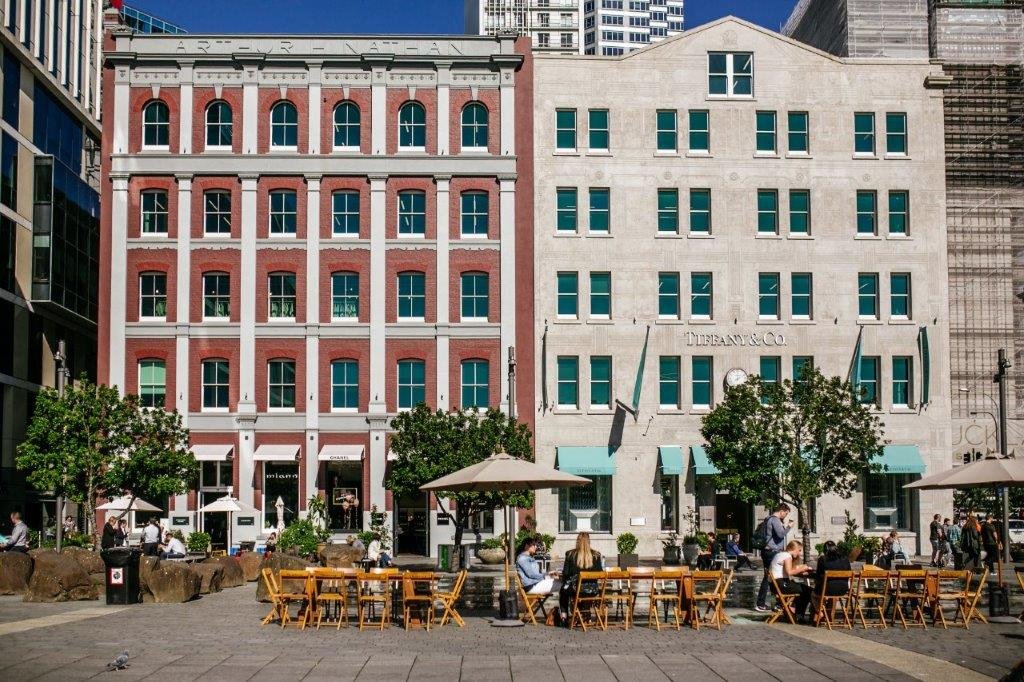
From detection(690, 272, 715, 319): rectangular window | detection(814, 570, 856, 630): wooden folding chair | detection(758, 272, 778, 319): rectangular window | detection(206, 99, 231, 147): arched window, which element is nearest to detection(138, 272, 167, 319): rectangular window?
detection(206, 99, 231, 147): arched window

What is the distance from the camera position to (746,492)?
4447cm

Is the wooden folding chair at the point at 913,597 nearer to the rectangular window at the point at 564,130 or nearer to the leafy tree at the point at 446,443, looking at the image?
the leafy tree at the point at 446,443

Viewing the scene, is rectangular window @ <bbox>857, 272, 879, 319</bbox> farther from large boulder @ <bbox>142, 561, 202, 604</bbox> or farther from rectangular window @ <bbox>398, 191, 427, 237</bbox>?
large boulder @ <bbox>142, 561, 202, 604</bbox>

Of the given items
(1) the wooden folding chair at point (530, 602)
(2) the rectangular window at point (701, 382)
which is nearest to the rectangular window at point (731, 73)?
(2) the rectangular window at point (701, 382)

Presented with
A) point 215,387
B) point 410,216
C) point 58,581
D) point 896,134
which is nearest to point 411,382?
point 410,216

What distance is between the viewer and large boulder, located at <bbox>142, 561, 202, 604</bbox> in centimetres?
2783

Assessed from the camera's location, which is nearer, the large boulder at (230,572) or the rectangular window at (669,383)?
the large boulder at (230,572)

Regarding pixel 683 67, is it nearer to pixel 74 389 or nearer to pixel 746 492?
pixel 746 492

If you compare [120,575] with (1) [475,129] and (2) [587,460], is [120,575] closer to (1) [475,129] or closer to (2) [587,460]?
(2) [587,460]

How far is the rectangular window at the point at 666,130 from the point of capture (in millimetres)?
52312

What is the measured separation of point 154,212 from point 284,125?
606 centimetres

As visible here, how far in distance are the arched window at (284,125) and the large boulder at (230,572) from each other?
2112 cm

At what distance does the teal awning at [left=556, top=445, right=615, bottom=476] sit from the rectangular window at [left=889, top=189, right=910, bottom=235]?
14.6m

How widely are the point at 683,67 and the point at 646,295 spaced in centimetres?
933
